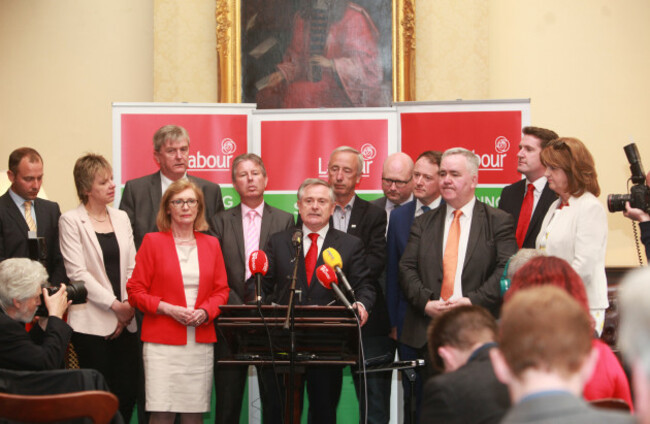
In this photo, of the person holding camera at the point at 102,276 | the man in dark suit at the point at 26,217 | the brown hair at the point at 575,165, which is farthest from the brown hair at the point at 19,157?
the brown hair at the point at 575,165

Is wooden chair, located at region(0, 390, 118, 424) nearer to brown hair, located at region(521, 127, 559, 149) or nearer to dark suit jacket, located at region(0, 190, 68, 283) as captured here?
dark suit jacket, located at region(0, 190, 68, 283)

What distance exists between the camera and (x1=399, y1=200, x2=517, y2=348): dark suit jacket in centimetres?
457

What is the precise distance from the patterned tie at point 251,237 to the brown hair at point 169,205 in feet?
1.26

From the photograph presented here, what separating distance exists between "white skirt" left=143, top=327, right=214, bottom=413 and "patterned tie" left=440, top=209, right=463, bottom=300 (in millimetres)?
1482

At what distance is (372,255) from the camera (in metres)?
5.14

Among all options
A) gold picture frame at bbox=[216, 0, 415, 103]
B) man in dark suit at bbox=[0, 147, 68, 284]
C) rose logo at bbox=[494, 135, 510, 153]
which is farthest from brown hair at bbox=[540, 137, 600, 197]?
gold picture frame at bbox=[216, 0, 415, 103]

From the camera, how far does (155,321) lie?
185 inches

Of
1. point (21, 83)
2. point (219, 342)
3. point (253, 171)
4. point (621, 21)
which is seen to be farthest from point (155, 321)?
point (621, 21)

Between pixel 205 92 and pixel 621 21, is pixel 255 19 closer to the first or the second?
pixel 205 92

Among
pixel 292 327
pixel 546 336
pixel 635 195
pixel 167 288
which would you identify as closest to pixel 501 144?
pixel 635 195

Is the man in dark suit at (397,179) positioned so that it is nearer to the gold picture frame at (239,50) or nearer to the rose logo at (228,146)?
the rose logo at (228,146)

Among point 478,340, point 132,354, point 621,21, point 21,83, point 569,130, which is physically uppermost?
point 621,21

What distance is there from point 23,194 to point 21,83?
7.38 ft

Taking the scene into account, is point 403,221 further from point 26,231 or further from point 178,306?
point 26,231
